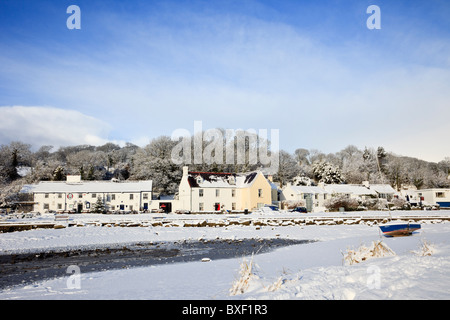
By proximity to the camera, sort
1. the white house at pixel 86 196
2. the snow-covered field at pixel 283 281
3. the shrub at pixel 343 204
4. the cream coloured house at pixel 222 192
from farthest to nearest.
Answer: the white house at pixel 86 196 → the cream coloured house at pixel 222 192 → the shrub at pixel 343 204 → the snow-covered field at pixel 283 281

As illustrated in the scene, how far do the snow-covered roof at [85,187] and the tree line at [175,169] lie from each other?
3.35 metres

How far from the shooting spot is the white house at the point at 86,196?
60.0 metres

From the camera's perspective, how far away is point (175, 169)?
7594 cm

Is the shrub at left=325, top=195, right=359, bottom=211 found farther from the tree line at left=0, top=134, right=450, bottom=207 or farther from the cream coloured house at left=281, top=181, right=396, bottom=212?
the tree line at left=0, top=134, right=450, bottom=207

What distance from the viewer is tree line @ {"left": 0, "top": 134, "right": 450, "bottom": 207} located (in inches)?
2879

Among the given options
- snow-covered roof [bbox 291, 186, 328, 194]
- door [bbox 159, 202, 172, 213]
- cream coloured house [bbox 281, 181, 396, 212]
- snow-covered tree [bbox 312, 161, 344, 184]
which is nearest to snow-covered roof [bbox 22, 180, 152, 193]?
door [bbox 159, 202, 172, 213]

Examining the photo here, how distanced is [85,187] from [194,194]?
2327 cm

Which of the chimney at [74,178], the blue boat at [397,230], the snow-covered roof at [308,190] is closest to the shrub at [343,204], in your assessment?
the snow-covered roof at [308,190]

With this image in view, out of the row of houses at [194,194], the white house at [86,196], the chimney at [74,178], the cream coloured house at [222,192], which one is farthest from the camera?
the chimney at [74,178]

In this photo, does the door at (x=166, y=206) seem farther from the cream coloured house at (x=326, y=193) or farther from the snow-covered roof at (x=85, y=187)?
the cream coloured house at (x=326, y=193)

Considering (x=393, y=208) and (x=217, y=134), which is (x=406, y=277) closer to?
(x=393, y=208)

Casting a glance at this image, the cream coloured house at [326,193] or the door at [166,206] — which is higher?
the cream coloured house at [326,193]
